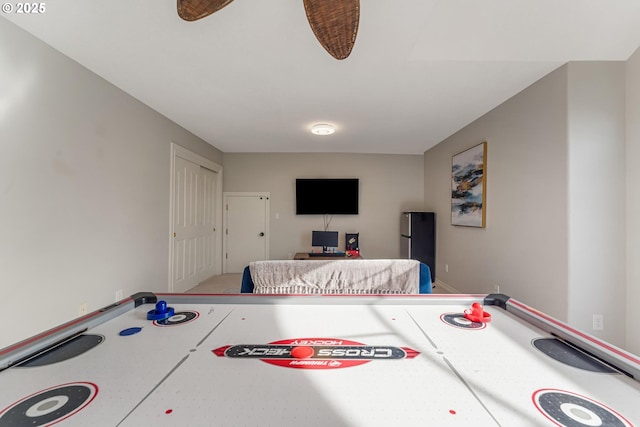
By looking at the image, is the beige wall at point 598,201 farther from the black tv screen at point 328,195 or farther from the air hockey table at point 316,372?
the black tv screen at point 328,195

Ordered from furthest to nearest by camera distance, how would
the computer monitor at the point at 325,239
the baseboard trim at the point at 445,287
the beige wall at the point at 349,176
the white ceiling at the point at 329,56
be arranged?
the beige wall at the point at 349,176, the computer monitor at the point at 325,239, the baseboard trim at the point at 445,287, the white ceiling at the point at 329,56

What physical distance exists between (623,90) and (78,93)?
14.3 ft

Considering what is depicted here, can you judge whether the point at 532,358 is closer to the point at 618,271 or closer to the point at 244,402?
the point at 244,402

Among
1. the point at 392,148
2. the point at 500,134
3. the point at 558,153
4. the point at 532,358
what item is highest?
the point at 392,148

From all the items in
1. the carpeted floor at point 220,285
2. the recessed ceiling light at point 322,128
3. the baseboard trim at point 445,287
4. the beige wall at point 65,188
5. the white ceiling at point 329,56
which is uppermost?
the white ceiling at point 329,56

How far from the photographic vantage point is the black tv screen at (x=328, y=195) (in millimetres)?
5188

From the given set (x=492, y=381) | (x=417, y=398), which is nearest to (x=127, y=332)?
(x=417, y=398)

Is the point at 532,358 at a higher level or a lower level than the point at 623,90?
lower

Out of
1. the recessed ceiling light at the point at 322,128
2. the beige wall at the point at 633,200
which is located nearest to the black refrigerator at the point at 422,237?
the recessed ceiling light at the point at 322,128

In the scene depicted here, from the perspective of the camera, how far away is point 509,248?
2.84m

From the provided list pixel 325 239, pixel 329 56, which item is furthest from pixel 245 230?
pixel 329 56

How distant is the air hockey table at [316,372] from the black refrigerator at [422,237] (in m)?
3.44

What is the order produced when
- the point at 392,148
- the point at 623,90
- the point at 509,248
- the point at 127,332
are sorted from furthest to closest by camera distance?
the point at 392,148 < the point at 509,248 < the point at 623,90 < the point at 127,332

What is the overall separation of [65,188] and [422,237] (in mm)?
4497
